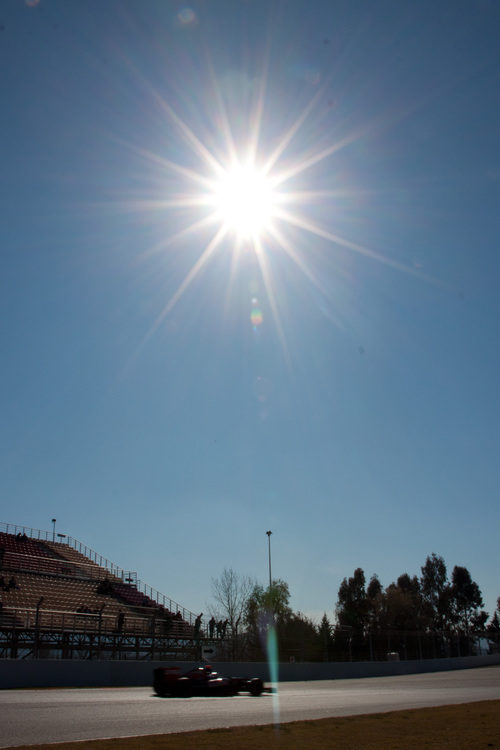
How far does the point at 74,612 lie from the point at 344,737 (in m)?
27.6

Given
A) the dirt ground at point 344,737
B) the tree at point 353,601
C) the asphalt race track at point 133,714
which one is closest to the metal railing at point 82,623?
the asphalt race track at point 133,714

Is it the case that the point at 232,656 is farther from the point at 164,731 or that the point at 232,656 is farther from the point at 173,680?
the point at 164,731

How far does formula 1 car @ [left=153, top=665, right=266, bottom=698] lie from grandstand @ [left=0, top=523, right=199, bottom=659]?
8.27 m

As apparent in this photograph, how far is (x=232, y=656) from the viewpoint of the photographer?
119ft

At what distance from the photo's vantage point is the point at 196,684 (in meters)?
20.8

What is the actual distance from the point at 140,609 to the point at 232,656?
10464mm

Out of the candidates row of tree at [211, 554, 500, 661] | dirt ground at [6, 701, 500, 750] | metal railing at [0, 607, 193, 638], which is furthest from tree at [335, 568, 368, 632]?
dirt ground at [6, 701, 500, 750]

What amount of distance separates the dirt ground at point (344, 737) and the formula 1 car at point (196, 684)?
912 cm

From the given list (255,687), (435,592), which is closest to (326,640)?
(255,687)

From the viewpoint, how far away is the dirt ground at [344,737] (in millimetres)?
8641

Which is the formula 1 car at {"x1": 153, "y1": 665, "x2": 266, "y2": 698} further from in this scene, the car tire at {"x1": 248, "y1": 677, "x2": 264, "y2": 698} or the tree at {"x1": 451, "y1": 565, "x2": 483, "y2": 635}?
the tree at {"x1": 451, "y1": 565, "x2": 483, "y2": 635}

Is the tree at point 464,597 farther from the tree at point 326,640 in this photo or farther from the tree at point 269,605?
the tree at point 326,640

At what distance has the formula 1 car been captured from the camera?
20.3m

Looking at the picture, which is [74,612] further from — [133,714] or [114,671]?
[133,714]
